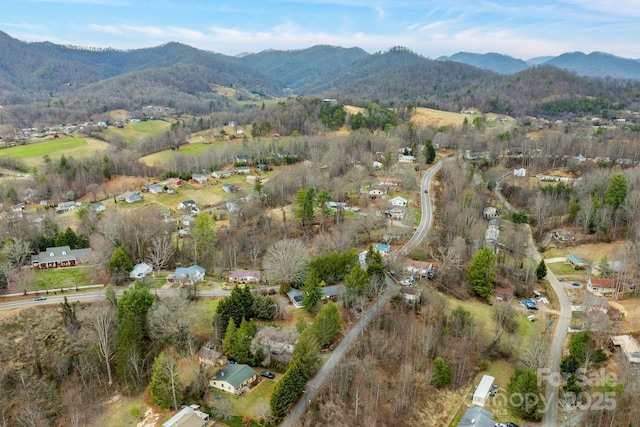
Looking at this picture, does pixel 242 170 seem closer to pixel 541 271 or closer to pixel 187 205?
pixel 187 205

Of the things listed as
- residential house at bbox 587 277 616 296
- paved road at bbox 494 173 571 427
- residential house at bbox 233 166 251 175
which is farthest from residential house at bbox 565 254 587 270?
residential house at bbox 233 166 251 175

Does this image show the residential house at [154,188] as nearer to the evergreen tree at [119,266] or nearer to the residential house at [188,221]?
the residential house at [188,221]

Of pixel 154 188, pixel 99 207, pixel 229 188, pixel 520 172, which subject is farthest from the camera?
pixel 520 172

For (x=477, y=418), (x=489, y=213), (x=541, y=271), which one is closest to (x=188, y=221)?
(x=489, y=213)

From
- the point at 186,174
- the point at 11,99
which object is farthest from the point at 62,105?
A: the point at 186,174

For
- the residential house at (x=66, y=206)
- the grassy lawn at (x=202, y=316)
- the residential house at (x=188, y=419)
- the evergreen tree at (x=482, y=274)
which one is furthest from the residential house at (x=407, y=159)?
the residential house at (x=188, y=419)

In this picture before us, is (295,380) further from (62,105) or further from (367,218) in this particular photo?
(62,105)

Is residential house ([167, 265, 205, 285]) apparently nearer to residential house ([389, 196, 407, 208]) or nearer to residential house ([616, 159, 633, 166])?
residential house ([389, 196, 407, 208])
